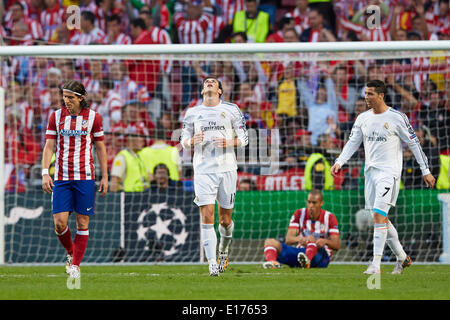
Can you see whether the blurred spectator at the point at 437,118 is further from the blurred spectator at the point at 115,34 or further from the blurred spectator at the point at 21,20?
the blurred spectator at the point at 21,20

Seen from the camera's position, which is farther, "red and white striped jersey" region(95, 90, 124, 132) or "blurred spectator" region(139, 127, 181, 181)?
"red and white striped jersey" region(95, 90, 124, 132)

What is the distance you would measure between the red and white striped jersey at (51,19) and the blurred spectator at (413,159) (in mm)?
8549

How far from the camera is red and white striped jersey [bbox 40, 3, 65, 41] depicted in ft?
59.4

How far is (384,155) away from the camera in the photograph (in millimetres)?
9336

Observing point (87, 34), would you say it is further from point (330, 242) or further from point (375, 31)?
point (330, 242)

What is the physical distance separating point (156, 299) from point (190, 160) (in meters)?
8.09

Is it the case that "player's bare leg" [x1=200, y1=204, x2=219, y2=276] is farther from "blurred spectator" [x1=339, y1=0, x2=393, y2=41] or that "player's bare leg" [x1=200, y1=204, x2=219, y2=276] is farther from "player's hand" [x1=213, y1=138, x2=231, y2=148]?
"blurred spectator" [x1=339, y1=0, x2=393, y2=41]

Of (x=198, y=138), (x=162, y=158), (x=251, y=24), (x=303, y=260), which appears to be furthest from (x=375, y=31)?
(x=198, y=138)

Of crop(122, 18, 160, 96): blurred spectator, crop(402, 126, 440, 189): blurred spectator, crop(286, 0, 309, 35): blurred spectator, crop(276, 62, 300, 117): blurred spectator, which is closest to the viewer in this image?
crop(402, 126, 440, 189): blurred spectator

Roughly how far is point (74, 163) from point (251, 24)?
9.37 m

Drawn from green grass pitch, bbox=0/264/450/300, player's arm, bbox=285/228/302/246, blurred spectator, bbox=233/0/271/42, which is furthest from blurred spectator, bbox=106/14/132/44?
player's arm, bbox=285/228/302/246

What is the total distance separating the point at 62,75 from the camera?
1589 centimetres

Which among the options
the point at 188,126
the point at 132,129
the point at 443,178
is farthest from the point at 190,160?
the point at 188,126

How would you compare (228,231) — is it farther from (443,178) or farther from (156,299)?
(443,178)
